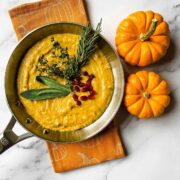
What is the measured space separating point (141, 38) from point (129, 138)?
485mm

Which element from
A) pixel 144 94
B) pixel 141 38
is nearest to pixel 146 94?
pixel 144 94

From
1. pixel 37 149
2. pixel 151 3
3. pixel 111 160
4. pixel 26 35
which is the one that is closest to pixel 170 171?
pixel 111 160

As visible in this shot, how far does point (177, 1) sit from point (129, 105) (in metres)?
0.57

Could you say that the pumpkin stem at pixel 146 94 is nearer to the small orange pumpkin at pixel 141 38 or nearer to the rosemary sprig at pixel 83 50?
the small orange pumpkin at pixel 141 38

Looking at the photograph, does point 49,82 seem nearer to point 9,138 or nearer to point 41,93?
point 41,93

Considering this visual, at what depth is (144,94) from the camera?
1643 mm

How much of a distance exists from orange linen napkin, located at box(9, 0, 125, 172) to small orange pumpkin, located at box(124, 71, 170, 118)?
0.18 metres

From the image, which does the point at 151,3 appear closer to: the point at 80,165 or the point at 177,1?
the point at 177,1

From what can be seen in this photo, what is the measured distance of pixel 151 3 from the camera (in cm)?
180

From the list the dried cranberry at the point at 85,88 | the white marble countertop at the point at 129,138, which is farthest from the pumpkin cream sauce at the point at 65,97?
the white marble countertop at the point at 129,138

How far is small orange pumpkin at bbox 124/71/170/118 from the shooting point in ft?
5.41

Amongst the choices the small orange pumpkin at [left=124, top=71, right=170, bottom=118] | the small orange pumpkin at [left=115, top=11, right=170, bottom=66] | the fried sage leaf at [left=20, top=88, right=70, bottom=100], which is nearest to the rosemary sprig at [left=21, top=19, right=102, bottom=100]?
the fried sage leaf at [left=20, top=88, right=70, bottom=100]

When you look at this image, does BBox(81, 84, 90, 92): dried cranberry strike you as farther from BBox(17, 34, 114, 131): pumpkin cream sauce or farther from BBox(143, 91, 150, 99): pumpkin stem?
BBox(143, 91, 150, 99): pumpkin stem

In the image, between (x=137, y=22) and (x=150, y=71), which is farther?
(x=150, y=71)
